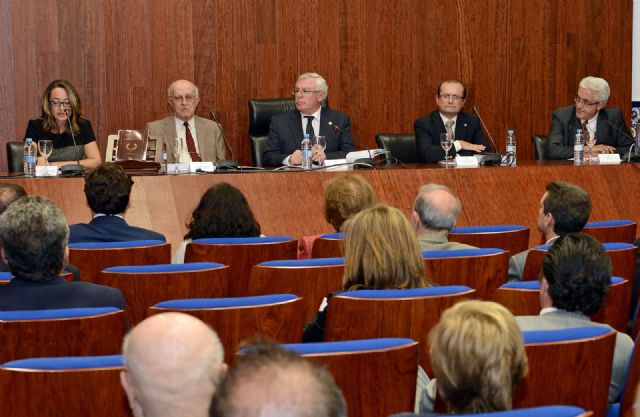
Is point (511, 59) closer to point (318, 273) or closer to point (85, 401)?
point (318, 273)

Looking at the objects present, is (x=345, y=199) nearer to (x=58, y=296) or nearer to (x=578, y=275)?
Answer: (x=58, y=296)

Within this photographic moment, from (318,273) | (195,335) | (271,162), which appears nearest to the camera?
(195,335)

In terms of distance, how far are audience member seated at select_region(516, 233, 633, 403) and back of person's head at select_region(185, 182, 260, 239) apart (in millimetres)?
1760

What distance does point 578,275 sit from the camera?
2619 mm

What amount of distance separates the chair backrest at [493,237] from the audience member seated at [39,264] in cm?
178

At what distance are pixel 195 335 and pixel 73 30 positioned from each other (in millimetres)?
6121

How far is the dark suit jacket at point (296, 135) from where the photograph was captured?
6.82m

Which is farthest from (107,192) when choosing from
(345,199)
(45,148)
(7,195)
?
(45,148)

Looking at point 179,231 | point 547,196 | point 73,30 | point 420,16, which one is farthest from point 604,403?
point 420,16

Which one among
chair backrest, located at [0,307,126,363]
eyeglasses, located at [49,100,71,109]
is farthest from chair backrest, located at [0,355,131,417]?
eyeglasses, located at [49,100,71,109]

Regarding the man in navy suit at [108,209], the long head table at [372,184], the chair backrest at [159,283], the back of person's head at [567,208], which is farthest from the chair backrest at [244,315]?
the long head table at [372,184]

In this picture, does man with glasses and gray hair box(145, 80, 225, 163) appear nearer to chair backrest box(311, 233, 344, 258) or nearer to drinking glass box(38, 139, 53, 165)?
drinking glass box(38, 139, 53, 165)

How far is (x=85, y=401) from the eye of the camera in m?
1.98

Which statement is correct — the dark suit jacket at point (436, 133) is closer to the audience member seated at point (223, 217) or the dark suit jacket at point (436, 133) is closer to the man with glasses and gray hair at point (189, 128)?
the man with glasses and gray hair at point (189, 128)
